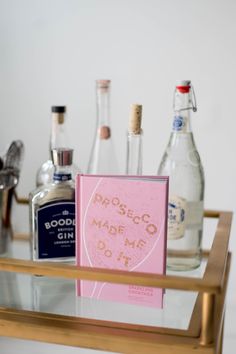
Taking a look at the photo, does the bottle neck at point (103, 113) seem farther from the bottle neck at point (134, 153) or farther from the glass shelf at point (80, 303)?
the glass shelf at point (80, 303)

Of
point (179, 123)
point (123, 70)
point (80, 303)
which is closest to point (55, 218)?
point (80, 303)

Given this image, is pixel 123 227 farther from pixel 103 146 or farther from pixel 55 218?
pixel 103 146

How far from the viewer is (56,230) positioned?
25.7 inches

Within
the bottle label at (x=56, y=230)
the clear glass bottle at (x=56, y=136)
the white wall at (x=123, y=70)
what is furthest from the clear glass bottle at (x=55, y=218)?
the white wall at (x=123, y=70)

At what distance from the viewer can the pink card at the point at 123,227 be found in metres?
0.56

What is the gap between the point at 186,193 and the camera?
729 millimetres

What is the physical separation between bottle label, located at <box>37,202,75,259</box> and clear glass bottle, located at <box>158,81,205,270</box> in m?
0.14

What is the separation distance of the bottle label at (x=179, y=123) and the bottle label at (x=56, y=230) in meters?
0.18

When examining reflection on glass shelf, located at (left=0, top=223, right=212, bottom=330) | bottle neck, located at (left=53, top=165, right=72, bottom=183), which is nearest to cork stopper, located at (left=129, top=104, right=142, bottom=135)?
bottle neck, located at (left=53, top=165, right=72, bottom=183)

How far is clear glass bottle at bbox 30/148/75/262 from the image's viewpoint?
25.5 inches

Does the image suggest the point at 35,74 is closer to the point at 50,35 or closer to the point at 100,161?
the point at 50,35

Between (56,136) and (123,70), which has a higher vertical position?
(123,70)

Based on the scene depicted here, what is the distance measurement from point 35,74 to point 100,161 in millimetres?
306

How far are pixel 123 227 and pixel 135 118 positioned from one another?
16 centimetres
